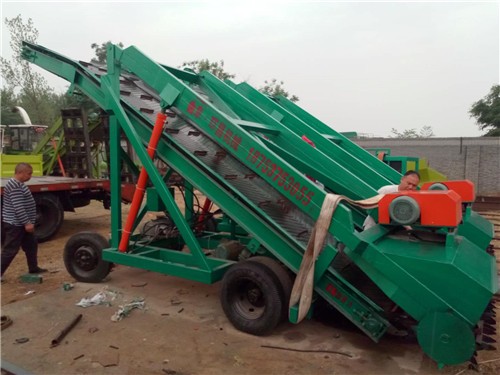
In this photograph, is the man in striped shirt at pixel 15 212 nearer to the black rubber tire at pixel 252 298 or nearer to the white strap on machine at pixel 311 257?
the black rubber tire at pixel 252 298

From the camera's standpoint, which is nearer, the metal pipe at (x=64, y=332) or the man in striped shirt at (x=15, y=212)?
the metal pipe at (x=64, y=332)

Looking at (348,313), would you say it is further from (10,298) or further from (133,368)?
(10,298)

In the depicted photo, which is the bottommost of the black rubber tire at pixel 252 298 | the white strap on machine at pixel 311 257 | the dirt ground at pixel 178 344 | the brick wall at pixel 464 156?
the dirt ground at pixel 178 344

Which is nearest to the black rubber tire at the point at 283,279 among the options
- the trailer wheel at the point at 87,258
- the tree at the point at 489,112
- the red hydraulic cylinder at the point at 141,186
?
the red hydraulic cylinder at the point at 141,186

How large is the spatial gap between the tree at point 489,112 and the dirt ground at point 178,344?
2380 centimetres

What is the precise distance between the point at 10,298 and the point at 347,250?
372cm

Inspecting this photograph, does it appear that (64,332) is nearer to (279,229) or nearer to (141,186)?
(141,186)

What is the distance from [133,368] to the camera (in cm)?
293

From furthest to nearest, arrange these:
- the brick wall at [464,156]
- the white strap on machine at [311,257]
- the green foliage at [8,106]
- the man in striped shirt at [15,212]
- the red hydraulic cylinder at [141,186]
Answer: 1. the green foliage at [8,106]
2. the brick wall at [464,156]
3. the man in striped shirt at [15,212]
4. the red hydraulic cylinder at [141,186]
5. the white strap on machine at [311,257]

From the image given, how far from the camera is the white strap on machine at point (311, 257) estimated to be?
9.53 feet

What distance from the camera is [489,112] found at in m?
23.8

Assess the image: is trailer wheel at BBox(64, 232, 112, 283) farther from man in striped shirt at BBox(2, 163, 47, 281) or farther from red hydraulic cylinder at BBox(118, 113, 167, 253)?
man in striped shirt at BBox(2, 163, 47, 281)

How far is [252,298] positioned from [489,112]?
83.7ft

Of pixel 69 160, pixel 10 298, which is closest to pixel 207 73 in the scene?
pixel 10 298
